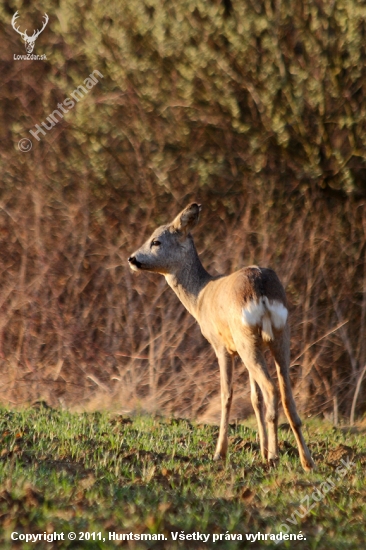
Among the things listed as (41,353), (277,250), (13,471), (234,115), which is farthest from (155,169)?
(13,471)

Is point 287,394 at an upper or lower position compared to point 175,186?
lower

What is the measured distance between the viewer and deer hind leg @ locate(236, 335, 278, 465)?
645 cm

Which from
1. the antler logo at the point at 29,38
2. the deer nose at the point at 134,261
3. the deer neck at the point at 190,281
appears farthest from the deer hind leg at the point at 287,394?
the antler logo at the point at 29,38

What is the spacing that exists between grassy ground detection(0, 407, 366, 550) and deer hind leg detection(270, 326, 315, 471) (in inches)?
4.6

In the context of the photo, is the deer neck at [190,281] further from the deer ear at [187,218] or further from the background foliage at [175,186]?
the background foliage at [175,186]

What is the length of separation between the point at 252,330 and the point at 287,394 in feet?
1.82

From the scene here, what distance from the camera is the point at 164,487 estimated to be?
550 centimetres

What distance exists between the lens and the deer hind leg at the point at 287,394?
6406mm

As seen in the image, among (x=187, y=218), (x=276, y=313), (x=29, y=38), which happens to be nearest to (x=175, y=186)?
(x=29, y=38)

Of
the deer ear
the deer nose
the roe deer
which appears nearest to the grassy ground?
the roe deer

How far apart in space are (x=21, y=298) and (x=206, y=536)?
704cm

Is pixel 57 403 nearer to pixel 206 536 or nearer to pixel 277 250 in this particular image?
pixel 277 250

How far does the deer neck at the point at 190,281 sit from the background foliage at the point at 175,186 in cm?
257

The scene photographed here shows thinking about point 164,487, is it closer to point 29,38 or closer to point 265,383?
point 265,383
